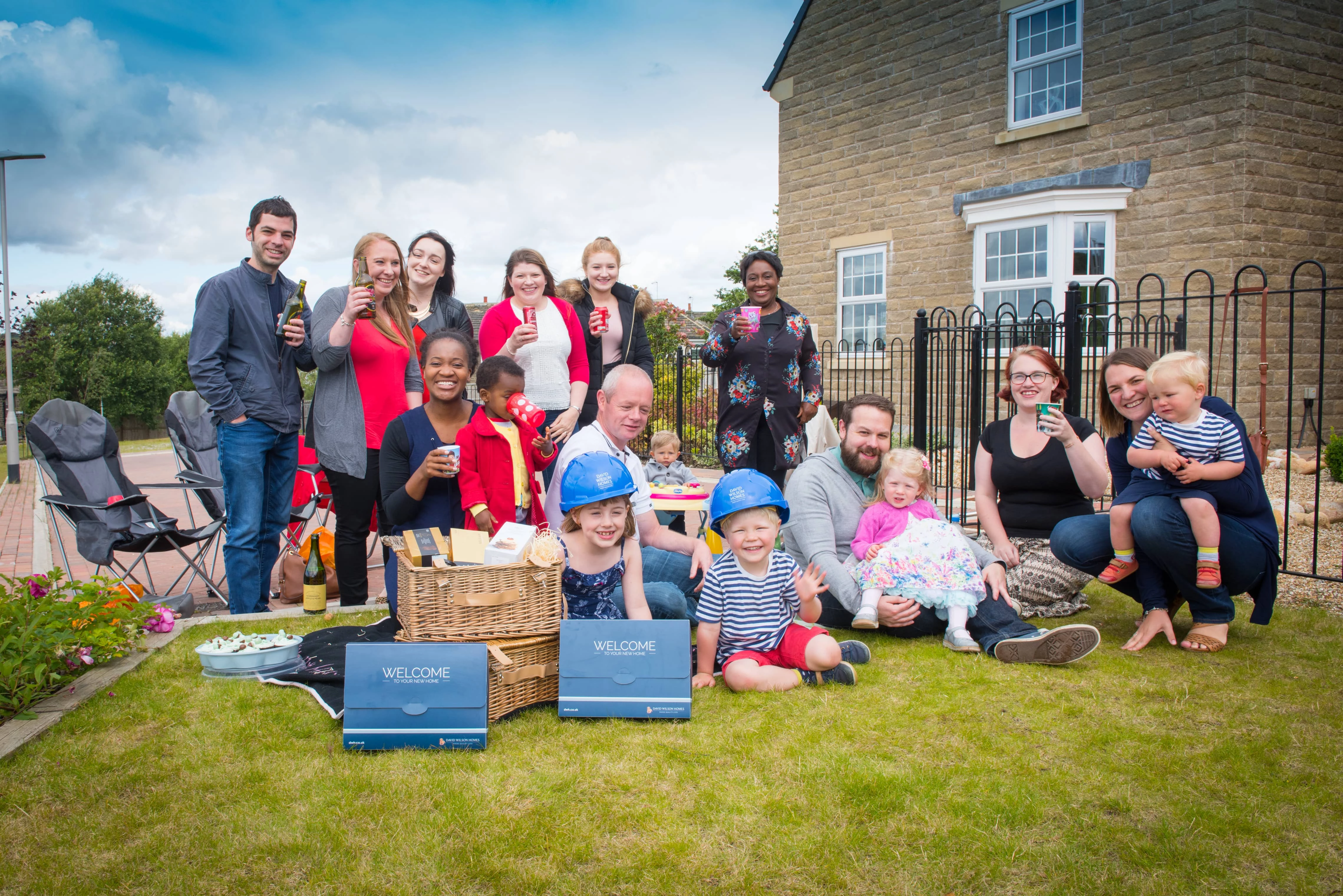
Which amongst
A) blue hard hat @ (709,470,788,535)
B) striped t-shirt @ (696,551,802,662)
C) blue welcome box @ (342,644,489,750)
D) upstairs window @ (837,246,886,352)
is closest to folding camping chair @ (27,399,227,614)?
blue welcome box @ (342,644,489,750)

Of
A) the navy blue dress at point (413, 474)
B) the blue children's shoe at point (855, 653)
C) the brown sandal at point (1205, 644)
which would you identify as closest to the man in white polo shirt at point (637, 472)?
the navy blue dress at point (413, 474)

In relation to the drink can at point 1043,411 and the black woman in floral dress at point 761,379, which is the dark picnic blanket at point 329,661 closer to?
the black woman in floral dress at point 761,379

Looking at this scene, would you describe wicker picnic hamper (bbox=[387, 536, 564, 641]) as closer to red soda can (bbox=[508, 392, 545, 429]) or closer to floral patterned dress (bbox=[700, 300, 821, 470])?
red soda can (bbox=[508, 392, 545, 429])

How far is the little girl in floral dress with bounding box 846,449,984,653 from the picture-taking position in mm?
4012

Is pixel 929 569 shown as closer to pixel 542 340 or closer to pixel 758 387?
pixel 758 387

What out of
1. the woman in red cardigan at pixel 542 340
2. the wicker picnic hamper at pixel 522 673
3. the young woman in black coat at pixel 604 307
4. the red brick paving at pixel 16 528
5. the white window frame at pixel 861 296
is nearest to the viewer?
the wicker picnic hamper at pixel 522 673

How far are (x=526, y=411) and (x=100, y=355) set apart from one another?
44269mm

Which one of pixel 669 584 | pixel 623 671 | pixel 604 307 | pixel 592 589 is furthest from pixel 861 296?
pixel 623 671

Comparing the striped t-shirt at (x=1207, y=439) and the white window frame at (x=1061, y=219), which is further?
the white window frame at (x=1061, y=219)

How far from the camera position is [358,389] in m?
4.65

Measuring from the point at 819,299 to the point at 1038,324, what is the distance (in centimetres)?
662

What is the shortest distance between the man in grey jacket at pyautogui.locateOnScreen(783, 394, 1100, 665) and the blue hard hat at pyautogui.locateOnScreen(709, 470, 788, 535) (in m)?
0.63

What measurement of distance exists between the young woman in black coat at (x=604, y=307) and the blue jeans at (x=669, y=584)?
1277 mm

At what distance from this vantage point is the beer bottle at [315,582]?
4.76 m
